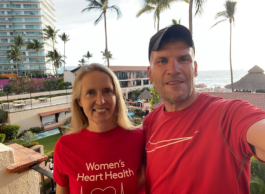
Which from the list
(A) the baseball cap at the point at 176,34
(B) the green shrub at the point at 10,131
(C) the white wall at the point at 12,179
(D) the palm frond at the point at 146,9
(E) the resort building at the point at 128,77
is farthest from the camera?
(E) the resort building at the point at 128,77

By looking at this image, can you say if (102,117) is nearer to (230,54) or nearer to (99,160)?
(99,160)

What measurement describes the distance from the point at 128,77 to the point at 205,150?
3643cm

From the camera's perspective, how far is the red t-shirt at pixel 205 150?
997 mm

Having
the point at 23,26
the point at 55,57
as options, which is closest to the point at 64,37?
the point at 55,57

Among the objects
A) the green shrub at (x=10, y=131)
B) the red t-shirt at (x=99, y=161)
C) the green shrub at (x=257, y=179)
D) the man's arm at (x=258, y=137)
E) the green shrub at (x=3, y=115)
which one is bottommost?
the green shrub at (x=10, y=131)

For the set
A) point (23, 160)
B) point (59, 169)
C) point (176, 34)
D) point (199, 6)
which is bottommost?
point (23, 160)

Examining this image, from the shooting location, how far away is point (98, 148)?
4.92ft

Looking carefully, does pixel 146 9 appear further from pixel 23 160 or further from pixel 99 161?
pixel 99 161

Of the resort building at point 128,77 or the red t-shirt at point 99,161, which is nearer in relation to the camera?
the red t-shirt at point 99,161

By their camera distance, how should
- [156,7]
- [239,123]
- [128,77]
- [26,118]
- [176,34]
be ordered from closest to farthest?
[239,123]
[176,34]
[156,7]
[26,118]
[128,77]

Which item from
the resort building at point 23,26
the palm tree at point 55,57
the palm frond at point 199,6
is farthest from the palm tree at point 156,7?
the resort building at point 23,26

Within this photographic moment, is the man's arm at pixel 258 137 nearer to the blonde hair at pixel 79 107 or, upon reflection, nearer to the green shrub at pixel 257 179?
the blonde hair at pixel 79 107

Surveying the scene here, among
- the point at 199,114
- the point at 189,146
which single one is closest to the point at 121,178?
the point at 189,146

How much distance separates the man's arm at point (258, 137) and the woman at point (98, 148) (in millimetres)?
888
